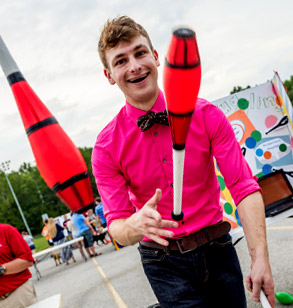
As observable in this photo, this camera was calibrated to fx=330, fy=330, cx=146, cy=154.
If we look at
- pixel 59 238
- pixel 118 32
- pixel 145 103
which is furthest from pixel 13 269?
pixel 59 238

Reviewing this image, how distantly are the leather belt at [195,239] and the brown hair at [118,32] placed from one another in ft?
3.27

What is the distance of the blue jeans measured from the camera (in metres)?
1.69

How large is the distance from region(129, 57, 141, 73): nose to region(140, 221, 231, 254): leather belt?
0.90 metres

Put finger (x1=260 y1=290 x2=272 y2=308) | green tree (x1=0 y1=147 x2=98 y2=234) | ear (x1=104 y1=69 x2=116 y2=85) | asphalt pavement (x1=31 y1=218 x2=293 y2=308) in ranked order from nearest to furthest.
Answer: finger (x1=260 y1=290 x2=272 y2=308)
ear (x1=104 y1=69 x2=116 y2=85)
asphalt pavement (x1=31 y1=218 x2=293 y2=308)
green tree (x1=0 y1=147 x2=98 y2=234)

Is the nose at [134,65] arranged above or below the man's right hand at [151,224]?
above

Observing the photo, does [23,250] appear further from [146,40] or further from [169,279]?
[146,40]

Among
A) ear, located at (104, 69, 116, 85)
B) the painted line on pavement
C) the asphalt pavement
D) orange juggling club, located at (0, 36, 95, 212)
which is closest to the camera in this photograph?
orange juggling club, located at (0, 36, 95, 212)

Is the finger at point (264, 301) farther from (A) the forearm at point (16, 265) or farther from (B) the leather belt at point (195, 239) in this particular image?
(A) the forearm at point (16, 265)

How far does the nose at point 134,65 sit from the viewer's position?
150cm

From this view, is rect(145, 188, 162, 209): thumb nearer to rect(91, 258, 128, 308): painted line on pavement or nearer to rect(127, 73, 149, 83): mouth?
rect(127, 73, 149, 83): mouth

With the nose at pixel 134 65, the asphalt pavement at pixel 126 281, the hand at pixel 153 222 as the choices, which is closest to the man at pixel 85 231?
the asphalt pavement at pixel 126 281

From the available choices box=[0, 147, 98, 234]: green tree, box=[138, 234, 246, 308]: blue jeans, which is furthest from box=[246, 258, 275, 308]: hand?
box=[0, 147, 98, 234]: green tree

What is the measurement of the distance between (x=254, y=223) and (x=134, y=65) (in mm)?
897

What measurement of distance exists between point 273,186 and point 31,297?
288cm
